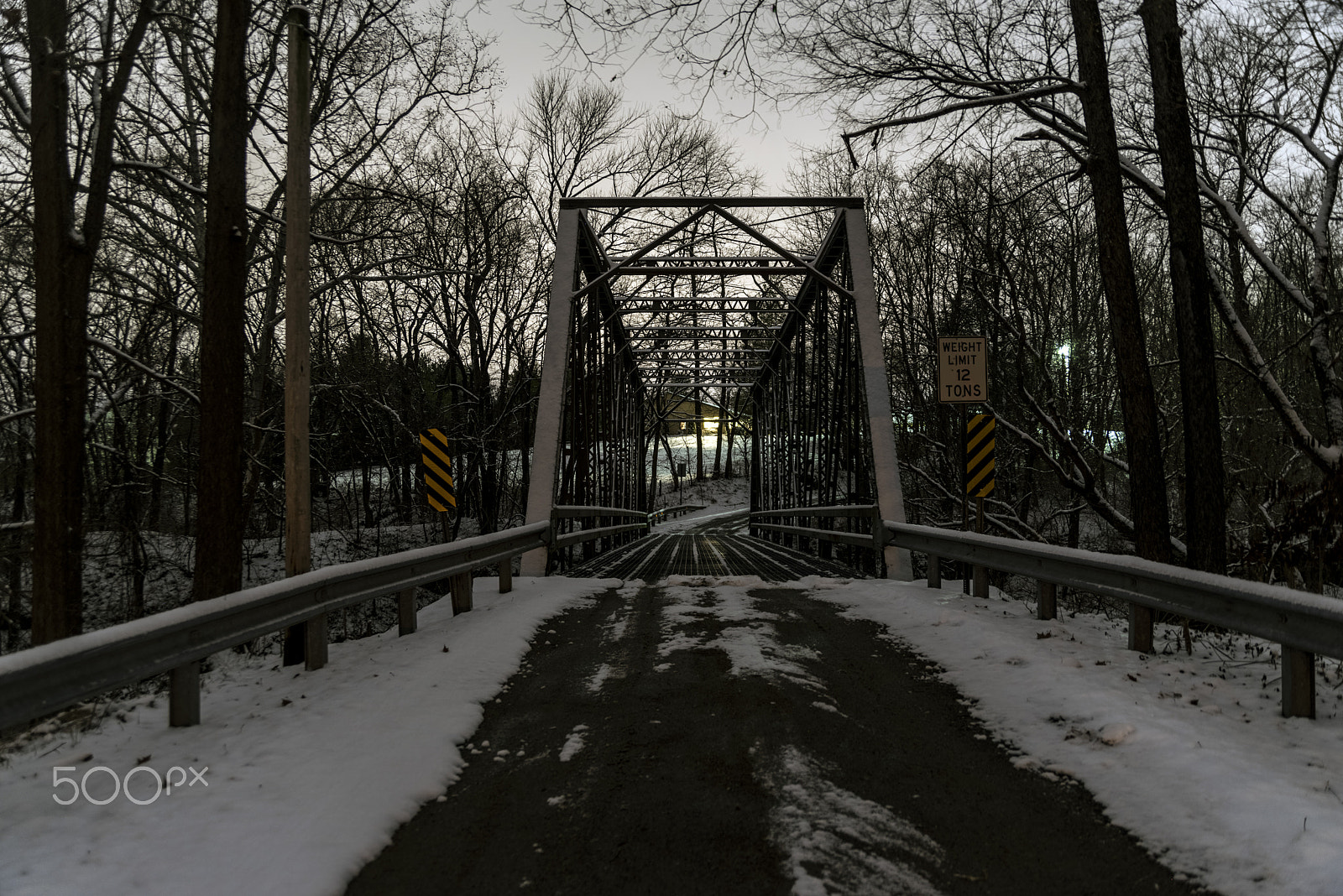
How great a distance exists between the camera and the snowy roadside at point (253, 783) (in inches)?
101

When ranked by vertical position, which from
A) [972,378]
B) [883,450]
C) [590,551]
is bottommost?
[590,551]

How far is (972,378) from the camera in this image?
879 centimetres

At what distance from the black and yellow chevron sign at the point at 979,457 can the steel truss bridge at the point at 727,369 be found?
3.88ft

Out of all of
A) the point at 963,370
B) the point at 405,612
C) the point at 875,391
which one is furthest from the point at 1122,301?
the point at 405,612

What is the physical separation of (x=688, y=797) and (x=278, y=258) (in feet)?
37.2

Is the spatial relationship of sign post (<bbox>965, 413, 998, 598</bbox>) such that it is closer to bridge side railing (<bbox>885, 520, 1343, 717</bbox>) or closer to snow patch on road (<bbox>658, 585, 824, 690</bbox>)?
bridge side railing (<bbox>885, 520, 1343, 717</bbox>)

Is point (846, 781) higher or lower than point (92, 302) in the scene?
lower

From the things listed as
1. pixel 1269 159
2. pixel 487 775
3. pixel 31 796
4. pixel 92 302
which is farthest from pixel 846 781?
pixel 92 302

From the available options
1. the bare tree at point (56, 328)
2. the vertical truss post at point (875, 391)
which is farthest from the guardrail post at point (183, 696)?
A: the vertical truss post at point (875, 391)

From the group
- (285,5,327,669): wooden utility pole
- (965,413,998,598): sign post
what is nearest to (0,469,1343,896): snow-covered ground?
(285,5,327,669): wooden utility pole

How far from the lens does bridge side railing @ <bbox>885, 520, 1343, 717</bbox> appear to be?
358 centimetres

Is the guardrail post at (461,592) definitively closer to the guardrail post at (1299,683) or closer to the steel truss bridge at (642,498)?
the steel truss bridge at (642,498)

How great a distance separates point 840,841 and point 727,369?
23.2 metres

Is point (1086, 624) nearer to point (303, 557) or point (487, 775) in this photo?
point (487, 775)
